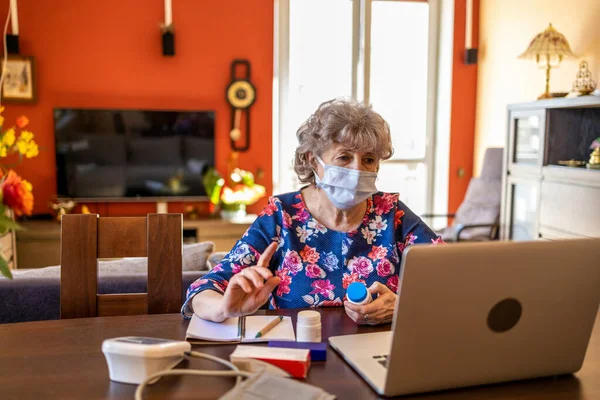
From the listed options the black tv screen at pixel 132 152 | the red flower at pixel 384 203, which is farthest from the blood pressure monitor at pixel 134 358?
the black tv screen at pixel 132 152

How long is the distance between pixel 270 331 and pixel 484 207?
355 centimetres

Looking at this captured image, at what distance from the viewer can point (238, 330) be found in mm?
1206

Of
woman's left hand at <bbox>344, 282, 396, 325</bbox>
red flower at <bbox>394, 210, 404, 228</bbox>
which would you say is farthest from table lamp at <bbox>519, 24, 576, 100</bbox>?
woman's left hand at <bbox>344, 282, 396, 325</bbox>

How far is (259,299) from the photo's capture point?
1.24 meters

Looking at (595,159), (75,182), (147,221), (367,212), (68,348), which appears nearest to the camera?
(68,348)

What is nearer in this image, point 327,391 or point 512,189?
point 327,391

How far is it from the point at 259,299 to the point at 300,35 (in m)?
4.10

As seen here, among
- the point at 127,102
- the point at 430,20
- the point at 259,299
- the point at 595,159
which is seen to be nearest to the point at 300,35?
the point at 430,20

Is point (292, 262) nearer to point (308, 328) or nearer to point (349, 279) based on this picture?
point (349, 279)

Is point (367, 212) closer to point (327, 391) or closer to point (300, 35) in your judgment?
point (327, 391)

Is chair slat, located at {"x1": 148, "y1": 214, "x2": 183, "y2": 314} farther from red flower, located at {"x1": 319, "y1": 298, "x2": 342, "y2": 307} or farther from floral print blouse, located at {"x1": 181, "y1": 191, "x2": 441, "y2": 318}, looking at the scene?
red flower, located at {"x1": 319, "y1": 298, "x2": 342, "y2": 307}

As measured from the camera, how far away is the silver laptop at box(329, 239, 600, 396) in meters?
0.83

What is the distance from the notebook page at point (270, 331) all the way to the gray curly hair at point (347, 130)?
22.7 inches

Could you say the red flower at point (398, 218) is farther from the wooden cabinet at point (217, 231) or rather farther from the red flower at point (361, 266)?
the wooden cabinet at point (217, 231)
